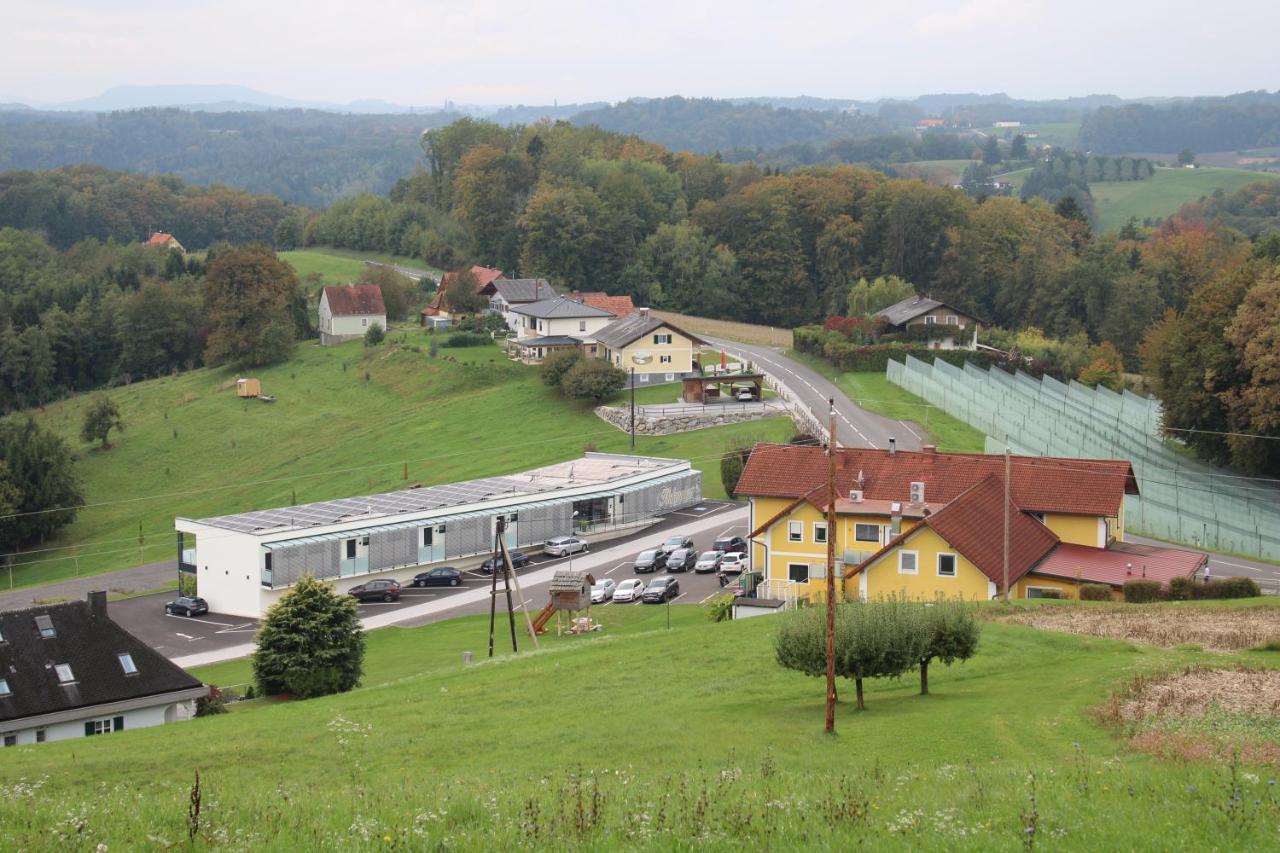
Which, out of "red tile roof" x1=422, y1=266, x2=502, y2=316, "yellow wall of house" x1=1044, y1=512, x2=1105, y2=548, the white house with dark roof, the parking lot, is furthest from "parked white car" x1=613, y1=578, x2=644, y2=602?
"red tile roof" x1=422, y1=266, x2=502, y2=316

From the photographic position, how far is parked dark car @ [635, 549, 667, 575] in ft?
151

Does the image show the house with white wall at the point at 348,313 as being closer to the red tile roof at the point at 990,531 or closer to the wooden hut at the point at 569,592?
the wooden hut at the point at 569,592

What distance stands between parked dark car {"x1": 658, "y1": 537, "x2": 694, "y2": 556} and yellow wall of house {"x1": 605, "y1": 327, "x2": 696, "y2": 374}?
25.3m

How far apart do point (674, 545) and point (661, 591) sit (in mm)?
6697

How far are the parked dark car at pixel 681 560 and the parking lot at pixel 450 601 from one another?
0.32 metres


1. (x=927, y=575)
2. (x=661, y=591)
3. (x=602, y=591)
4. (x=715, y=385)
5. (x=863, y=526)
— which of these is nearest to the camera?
(x=927, y=575)

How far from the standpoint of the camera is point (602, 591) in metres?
43.0

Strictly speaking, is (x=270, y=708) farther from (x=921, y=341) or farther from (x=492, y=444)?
(x=921, y=341)

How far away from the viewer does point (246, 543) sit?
45.1 meters

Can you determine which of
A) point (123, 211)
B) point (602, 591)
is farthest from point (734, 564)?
point (123, 211)

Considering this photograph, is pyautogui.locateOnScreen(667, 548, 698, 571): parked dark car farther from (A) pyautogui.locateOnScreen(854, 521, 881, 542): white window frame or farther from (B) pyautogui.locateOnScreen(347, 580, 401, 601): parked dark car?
(B) pyautogui.locateOnScreen(347, 580, 401, 601): parked dark car

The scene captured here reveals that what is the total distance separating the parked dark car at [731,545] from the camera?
4588cm

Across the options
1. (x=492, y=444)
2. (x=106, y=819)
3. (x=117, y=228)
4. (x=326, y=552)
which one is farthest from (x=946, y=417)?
(x=117, y=228)

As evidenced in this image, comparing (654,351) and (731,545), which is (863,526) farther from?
(654,351)
